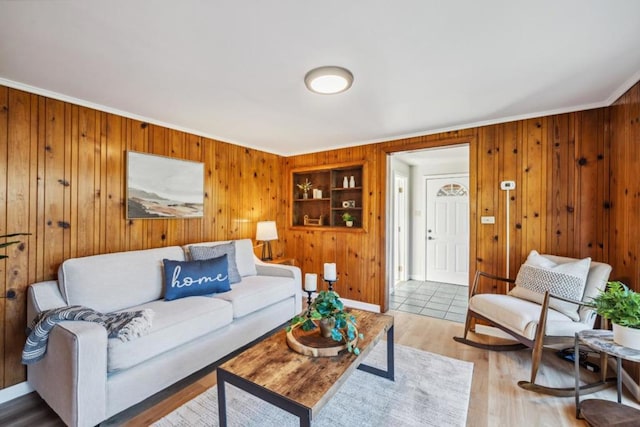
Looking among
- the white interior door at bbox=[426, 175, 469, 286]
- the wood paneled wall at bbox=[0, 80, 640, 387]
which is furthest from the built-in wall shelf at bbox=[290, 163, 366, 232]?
the white interior door at bbox=[426, 175, 469, 286]

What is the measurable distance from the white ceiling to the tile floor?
8.00 feet

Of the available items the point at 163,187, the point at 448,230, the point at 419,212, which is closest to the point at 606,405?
the point at 448,230

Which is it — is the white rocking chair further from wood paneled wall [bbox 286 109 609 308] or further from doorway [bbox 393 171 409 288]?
doorway [bbox 393 171 409 288]

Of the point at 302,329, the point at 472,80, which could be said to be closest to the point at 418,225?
the point at 472,80

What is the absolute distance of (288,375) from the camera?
1.46 meters

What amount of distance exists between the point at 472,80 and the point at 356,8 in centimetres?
121

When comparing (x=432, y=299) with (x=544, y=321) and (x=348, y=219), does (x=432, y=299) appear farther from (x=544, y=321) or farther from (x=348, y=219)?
(x=544, y=321)

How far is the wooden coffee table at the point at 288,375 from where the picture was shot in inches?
50.4

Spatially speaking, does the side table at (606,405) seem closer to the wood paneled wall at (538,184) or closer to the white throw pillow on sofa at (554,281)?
the white throw pillow on sofa at (554,281)

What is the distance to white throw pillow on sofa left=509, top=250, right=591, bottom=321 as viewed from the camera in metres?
2.21

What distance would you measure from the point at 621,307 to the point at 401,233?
356 centimetres

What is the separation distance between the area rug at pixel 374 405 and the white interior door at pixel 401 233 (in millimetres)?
2922

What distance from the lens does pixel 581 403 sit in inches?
73.0

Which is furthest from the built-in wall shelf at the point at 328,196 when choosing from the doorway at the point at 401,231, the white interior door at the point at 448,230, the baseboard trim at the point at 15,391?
the baseboard trim at the point at 15,391
